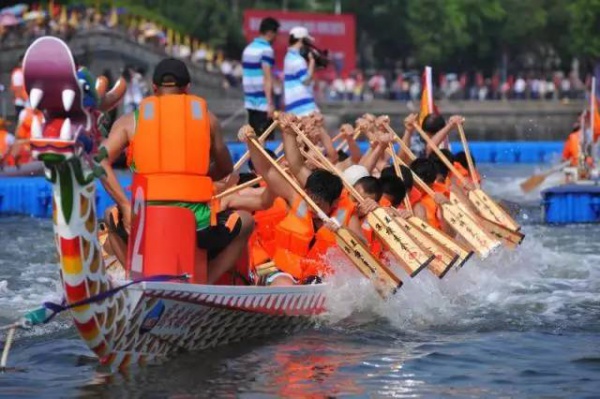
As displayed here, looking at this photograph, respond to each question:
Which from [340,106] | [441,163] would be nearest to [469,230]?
[441,163]

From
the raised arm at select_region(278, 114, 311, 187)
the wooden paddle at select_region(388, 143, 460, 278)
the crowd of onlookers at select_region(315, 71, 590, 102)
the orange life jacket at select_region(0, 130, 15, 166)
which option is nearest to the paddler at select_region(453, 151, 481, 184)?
the wooden paddle at select_region(388, 143, 460, 278)

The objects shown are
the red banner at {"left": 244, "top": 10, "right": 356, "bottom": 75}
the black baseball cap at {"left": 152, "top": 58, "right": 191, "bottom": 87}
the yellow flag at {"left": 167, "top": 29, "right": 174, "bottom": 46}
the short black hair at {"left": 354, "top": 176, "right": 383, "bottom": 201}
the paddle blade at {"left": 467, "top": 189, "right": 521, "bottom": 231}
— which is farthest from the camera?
the red banner at {"left": 244, "top": 10, "right": 356, "bottom": 75}

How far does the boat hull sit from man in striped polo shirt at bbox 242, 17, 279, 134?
283 inches

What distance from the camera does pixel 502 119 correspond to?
1897 inches

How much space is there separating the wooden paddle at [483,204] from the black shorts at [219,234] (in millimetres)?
4779

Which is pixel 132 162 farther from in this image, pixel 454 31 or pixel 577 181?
pixel 454 31

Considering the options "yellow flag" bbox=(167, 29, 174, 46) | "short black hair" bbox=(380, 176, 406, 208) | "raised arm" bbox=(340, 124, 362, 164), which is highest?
"yellow flag" bbox=(167, 29, 174, 46)

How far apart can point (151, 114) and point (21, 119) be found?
39.1 feet

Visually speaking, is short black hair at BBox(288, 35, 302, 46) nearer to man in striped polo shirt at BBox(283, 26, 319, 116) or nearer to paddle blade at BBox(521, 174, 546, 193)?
man in striped polo shirt at BBox(283, 26, 319, 116)

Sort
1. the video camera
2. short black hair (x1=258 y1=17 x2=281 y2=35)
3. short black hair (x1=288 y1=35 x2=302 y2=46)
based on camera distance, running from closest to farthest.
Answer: short black hair (x1=288 y1=35 x2=302 y2=46) → the video camera → short black hair (x1=258 y1=17 x2=281 y2=35)

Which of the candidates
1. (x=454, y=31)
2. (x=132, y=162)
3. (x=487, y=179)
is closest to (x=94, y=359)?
(x=132, y=162)

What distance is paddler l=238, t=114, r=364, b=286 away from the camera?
1062 centimetres

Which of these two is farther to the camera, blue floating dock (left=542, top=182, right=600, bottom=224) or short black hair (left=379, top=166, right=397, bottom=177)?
blue floating dock (left=542, top=182, right=600, bottom=224)

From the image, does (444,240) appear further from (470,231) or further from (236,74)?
(236,74)
